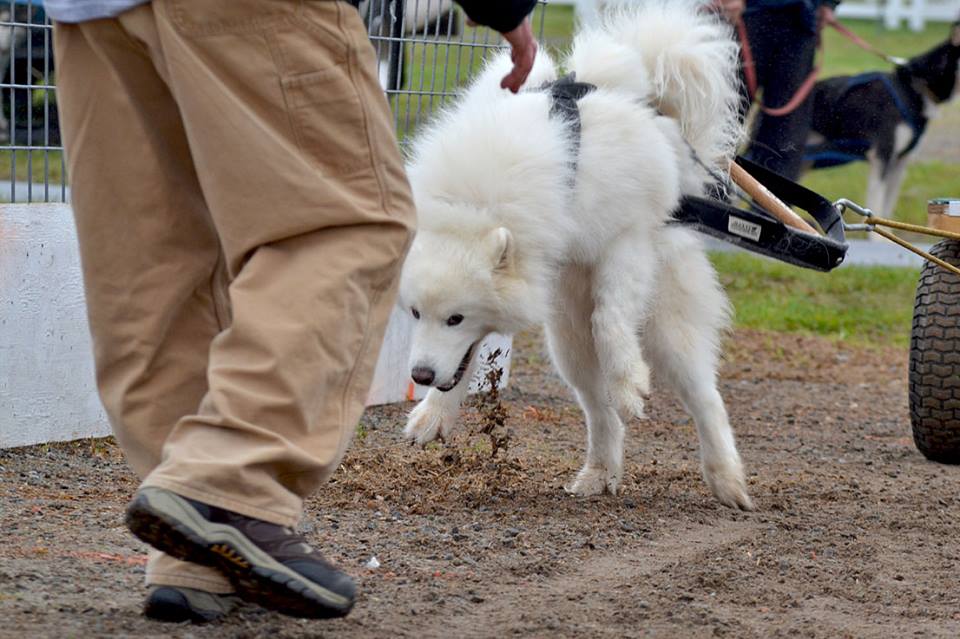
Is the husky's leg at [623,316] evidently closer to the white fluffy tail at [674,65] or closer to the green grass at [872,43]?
the white fluffy tail at [674,65]

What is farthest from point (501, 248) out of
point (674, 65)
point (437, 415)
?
point (674, 65)

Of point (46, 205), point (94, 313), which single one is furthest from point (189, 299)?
point (46, 205)

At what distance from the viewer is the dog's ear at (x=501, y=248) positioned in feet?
12.3

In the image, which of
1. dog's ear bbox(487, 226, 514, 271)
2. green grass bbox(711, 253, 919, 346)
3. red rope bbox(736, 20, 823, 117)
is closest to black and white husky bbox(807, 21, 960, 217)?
green grass bbox(711, 253, 919, 346)

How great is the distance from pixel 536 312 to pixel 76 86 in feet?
5.92

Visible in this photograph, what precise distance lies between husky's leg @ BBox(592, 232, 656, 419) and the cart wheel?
127 centimetres

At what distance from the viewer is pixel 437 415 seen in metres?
4.20

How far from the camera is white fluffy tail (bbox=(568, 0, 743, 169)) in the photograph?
13.9ft

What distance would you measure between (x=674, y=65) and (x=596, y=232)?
2.13ft

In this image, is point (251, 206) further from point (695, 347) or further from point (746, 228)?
point (695, 347)

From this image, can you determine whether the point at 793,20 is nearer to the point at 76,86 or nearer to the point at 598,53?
the point at 598,53

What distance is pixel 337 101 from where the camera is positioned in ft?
7.66

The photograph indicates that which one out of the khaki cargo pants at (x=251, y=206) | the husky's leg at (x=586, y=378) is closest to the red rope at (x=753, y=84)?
the husky's leg at (x=586, y=378)

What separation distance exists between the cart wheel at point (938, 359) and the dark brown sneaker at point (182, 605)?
3.05 meters
